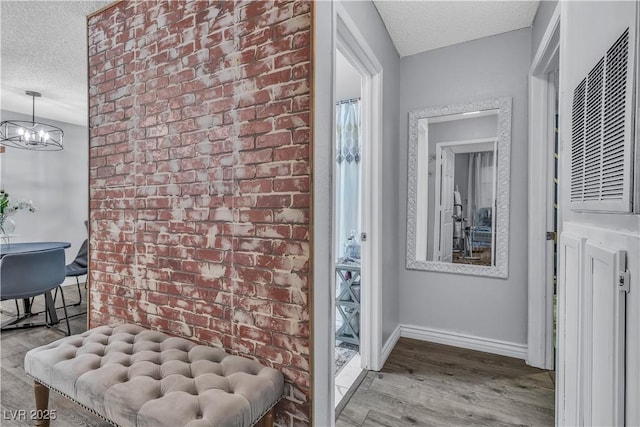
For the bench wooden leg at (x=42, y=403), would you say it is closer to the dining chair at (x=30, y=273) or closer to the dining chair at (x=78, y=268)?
the dining chair at (x=30, y=273)

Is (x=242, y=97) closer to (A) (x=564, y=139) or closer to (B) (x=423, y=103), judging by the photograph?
(A) (x=564, y=139)

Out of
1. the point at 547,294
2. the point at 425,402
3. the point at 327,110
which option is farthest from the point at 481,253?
the point at 327,110

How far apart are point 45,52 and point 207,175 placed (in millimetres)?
2351

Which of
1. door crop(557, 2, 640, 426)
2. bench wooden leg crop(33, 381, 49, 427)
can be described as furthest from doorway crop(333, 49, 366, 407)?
bench wooden leg crop(33, 381, 49, 427)

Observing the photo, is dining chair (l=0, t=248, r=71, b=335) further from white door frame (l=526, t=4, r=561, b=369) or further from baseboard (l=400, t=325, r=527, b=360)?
white door frame (l=526, t=4, r=561, b=369)

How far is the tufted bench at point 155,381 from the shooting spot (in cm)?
110

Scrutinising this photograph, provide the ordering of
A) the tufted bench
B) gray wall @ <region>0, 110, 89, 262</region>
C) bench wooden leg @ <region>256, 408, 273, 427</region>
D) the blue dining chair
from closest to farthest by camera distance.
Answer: the tufted bench
bench wooden leg @ <region>256, 408, 273, 427</region>
the blue dining chair
gray wall @ <region>0, 110, 89, 262</region>

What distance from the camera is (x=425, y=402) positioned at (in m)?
1.84

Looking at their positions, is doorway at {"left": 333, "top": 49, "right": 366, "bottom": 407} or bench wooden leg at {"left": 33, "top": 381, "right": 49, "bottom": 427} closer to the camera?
bench wooden leg at {"left": 33, "top": 381, "right": 49, "bottom": 427}

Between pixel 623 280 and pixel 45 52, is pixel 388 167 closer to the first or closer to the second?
pixel 623 280

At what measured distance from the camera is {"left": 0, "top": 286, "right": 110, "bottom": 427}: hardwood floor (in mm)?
1702

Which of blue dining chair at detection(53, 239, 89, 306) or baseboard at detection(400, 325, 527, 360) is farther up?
blue dining chair at detection(53, 239, 89, 306)

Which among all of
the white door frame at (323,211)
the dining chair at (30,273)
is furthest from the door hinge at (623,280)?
the dining chair at (30,273)

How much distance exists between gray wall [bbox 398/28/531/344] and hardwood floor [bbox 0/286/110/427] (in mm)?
2362
